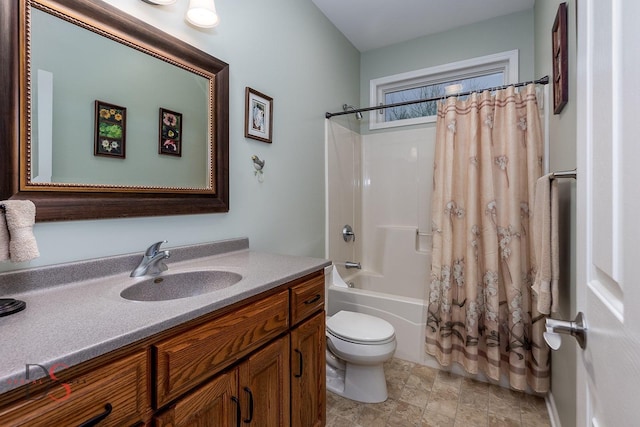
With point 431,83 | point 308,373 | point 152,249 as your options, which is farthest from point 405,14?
point 308,373

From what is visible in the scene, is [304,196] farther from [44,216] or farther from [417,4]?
[417,4]

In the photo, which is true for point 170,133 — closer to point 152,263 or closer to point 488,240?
point 152,263

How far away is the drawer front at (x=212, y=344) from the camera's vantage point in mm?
745

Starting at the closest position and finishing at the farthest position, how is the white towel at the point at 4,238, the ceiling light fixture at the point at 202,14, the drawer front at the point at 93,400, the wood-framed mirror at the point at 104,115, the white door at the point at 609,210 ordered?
the white door at the point at 609,210, the drawer front at the point at 93,400, the white towel at the point at 4,238, the wood-framed mirror at the point at 104,115, the ceiling light fixture at the point at 202,14

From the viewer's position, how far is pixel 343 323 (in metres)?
1.86

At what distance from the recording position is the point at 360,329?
177cm

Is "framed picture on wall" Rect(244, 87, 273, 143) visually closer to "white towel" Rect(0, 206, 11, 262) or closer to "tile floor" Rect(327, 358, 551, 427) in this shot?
"white towel" Rect(0, 206, 11, 262)

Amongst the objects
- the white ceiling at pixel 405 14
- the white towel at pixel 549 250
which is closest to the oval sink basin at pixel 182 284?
the white towel at pixel 549 250

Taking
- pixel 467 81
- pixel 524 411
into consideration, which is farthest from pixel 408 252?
pixel 467 81

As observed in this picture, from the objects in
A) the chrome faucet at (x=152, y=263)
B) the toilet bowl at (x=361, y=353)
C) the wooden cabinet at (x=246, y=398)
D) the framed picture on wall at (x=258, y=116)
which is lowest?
the toilet bowl at (x=361, y=353)

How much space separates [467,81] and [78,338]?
3.08 meters

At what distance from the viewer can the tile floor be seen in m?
1.60

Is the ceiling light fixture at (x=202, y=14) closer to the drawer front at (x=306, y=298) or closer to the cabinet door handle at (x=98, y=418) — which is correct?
the drawer front at (x=306, y=298)

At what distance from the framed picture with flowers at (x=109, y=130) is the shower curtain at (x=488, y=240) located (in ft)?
6.07
